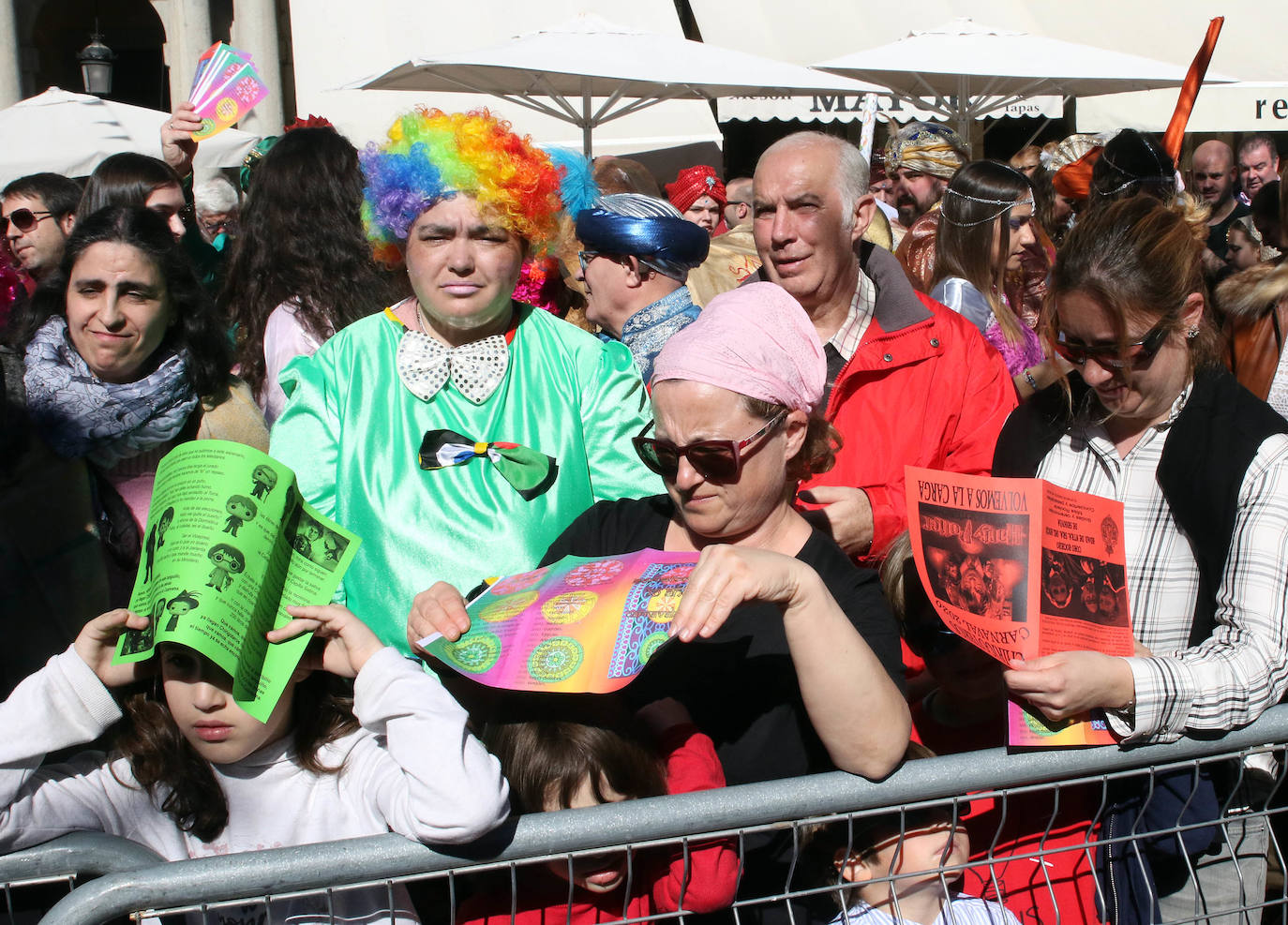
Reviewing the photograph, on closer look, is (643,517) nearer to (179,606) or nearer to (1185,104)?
(179,606)

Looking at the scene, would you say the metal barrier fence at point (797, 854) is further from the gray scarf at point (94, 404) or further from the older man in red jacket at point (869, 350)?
the gray scarf at point (94, 404)

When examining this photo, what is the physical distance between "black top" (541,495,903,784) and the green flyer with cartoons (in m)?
0.61

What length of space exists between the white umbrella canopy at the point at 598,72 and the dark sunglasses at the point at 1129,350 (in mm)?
5036

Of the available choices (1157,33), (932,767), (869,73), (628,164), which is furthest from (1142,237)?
(1157,33)

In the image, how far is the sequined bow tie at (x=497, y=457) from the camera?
247 centimetres

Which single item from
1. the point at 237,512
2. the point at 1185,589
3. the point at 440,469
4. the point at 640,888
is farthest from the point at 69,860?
the point at 1185,589

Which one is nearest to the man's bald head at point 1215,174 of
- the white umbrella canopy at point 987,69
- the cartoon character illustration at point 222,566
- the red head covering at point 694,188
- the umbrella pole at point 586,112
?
the white umbrella canopy at point 987,69

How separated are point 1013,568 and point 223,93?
5158mm

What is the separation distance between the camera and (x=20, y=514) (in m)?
2.62

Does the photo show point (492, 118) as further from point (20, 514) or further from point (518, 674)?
point (518, 674)

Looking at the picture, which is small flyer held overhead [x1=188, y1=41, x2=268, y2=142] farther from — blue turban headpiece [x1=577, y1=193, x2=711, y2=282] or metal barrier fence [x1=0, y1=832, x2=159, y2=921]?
metal barrier fence [x1=0, y1=832, x2=159, y2=921]

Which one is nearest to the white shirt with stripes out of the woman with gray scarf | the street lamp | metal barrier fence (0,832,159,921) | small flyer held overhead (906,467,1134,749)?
small flyer held overhead (906,467,1134,749)

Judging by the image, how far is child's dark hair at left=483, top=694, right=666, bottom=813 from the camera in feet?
6.08

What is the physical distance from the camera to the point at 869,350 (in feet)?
9.77
